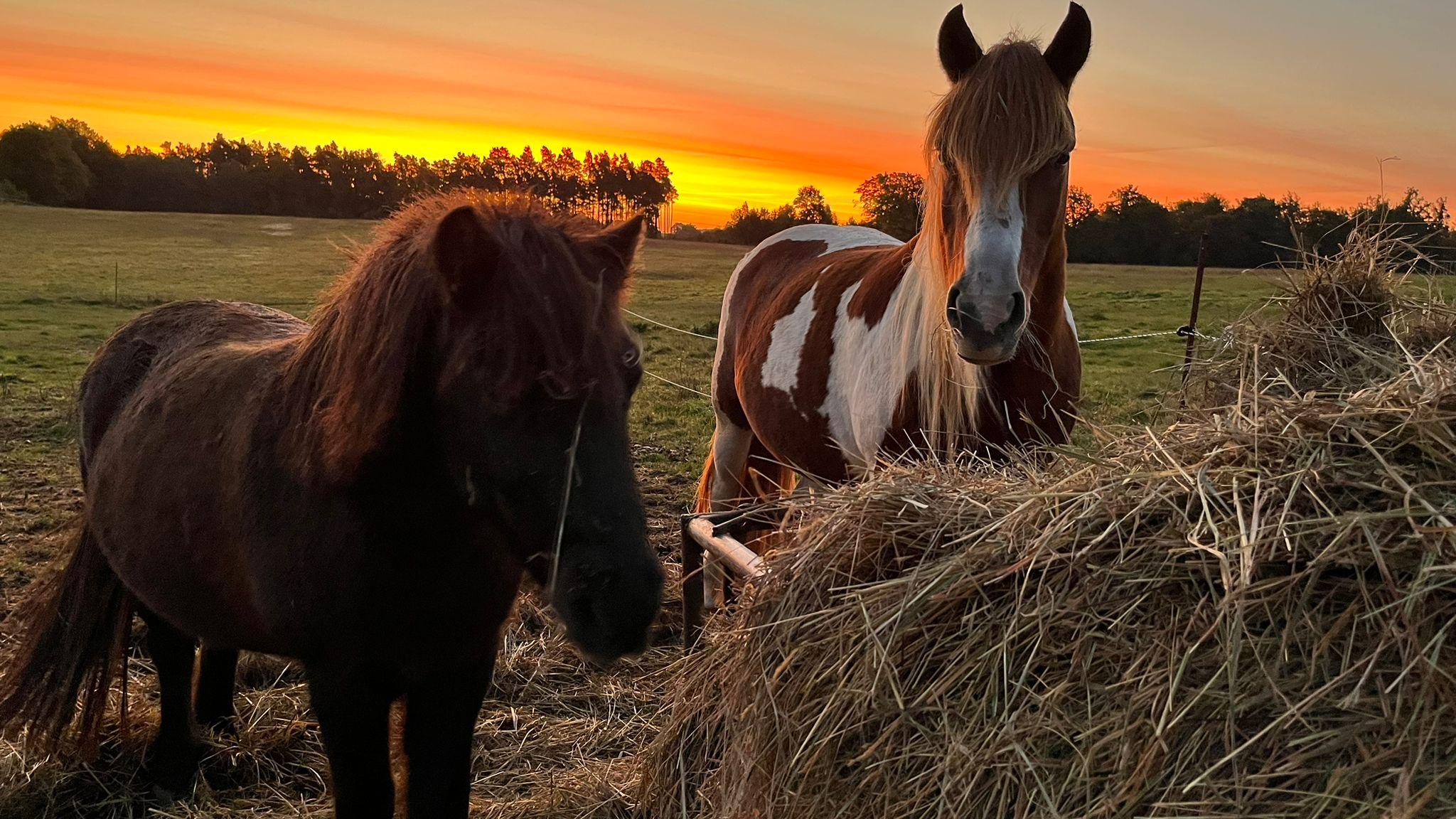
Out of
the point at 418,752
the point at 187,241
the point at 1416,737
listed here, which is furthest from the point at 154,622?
the point at 187,241

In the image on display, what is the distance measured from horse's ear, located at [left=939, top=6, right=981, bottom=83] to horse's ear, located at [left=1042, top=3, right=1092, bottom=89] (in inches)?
10.3

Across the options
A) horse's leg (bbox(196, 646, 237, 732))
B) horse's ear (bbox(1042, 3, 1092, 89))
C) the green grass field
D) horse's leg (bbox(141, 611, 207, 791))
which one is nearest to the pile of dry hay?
the green grass field

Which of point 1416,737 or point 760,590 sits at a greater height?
point 1416,737

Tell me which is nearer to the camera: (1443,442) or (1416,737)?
(1416,737)

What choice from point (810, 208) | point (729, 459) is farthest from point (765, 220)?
point (729, 459)

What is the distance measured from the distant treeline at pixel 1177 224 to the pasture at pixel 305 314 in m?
0.40

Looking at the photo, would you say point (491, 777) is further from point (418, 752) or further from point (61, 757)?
point (61, 757)

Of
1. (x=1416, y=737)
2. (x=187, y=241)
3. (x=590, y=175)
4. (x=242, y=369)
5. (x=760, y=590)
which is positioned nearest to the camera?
(x=1416, y=737)

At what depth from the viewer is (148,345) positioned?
3.37 meters

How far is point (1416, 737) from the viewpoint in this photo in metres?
1.24

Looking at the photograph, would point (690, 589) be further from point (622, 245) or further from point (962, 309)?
point (622, 245)

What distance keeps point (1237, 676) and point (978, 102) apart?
2.15m

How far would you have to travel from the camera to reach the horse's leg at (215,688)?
3.55 m

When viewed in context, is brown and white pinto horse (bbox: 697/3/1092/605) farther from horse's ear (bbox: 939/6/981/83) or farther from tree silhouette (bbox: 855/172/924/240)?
tree silhouette (bbox: 855/172/924/240)
